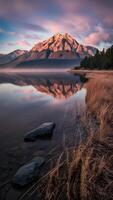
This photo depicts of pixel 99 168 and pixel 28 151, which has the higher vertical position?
pixel 99 168

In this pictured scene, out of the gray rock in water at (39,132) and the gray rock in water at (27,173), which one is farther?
the gray rock in water at (39,132)

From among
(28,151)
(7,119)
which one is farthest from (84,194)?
(7,119)

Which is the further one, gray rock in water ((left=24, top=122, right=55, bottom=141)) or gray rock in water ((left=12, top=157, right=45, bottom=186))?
gray rock in water ((left=24, top=122, right=55, bottom=141))

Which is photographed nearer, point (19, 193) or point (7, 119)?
point (19, 193)

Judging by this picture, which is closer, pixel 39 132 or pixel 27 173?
pixel 27 173

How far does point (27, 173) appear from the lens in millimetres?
7070

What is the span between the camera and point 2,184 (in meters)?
6.76

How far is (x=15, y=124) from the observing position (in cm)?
1423

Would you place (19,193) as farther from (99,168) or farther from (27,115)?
(27,115)

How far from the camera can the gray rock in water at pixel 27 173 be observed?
6.78 meters

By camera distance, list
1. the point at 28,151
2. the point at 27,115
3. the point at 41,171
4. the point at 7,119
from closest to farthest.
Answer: the point at 41,171 < the point at 28,151 < the point at 7,119 < the point at 27,115

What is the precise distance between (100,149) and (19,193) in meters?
3.39

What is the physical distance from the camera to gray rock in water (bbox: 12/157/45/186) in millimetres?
6782

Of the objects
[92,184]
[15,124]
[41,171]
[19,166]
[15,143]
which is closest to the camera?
[92,184]
